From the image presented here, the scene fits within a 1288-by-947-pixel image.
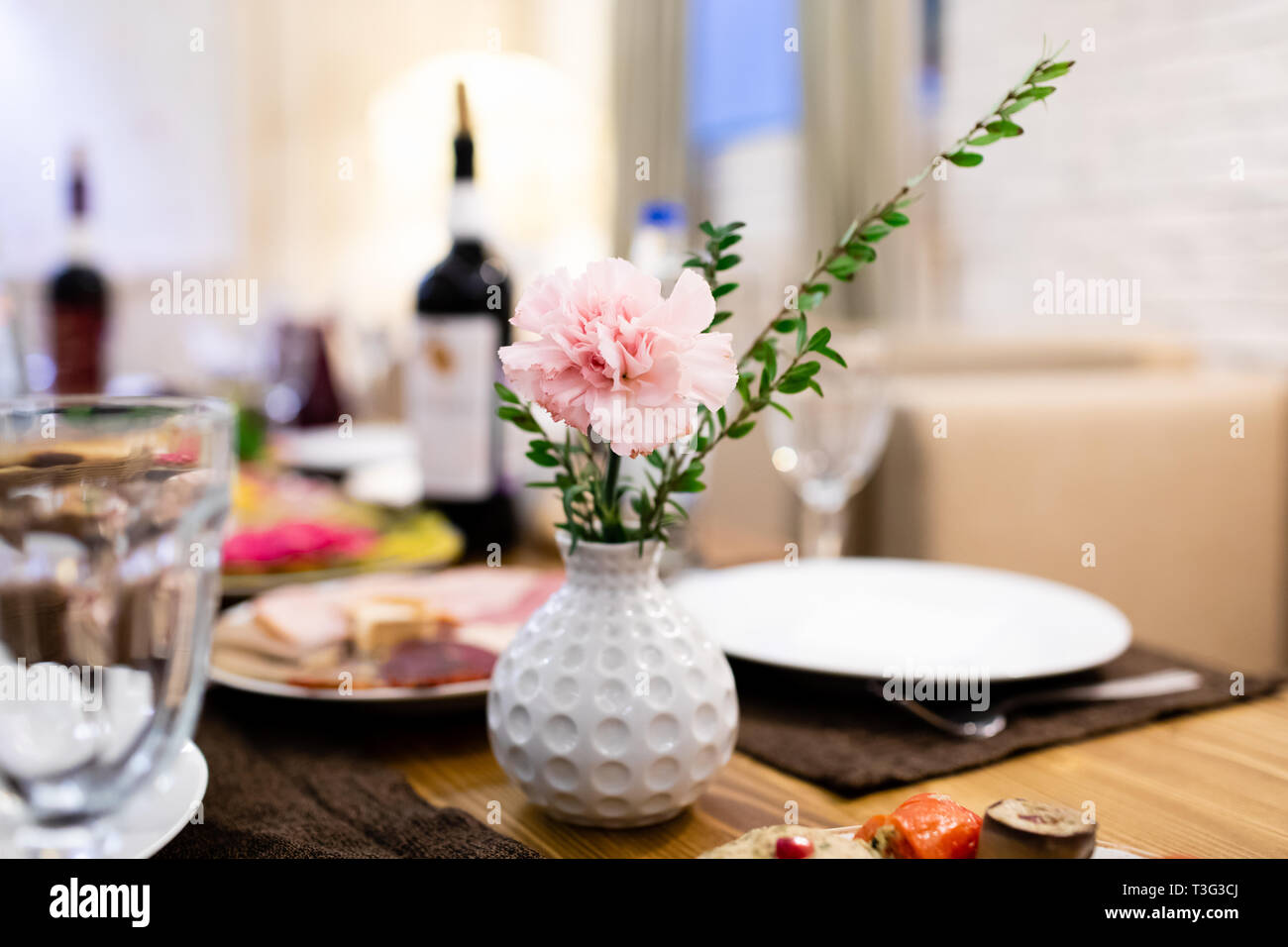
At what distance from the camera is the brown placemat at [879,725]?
0.51m

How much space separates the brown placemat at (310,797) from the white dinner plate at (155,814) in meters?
0.03

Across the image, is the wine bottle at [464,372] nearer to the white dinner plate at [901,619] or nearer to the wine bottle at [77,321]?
the white dinner plate at [901,619]

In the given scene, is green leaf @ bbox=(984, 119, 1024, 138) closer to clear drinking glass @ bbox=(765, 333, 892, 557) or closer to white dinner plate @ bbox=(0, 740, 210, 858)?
white dinner plate @ bbox=(0, 740, 210, 858)

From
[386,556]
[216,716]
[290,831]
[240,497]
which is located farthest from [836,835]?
[240,497]

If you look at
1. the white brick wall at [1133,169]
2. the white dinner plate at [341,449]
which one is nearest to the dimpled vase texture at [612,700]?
the white dinner plate at [341,449]

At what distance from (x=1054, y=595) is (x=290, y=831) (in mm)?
510

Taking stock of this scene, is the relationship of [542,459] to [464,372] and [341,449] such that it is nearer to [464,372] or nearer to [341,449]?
[464,372]

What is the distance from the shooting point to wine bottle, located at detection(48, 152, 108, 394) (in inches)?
A: 58.6

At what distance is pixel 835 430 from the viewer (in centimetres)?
92

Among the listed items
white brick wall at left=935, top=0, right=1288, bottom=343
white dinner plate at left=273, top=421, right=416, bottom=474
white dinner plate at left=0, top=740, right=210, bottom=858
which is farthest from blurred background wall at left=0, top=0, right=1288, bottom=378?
white dinner plate at left=0, top=740, right=210, bottom=858

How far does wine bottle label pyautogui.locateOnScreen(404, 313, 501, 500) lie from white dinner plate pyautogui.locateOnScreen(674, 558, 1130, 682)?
0.33 m

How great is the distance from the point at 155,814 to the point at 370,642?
23 centimetres

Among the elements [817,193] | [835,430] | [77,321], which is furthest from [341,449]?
[817,193]
